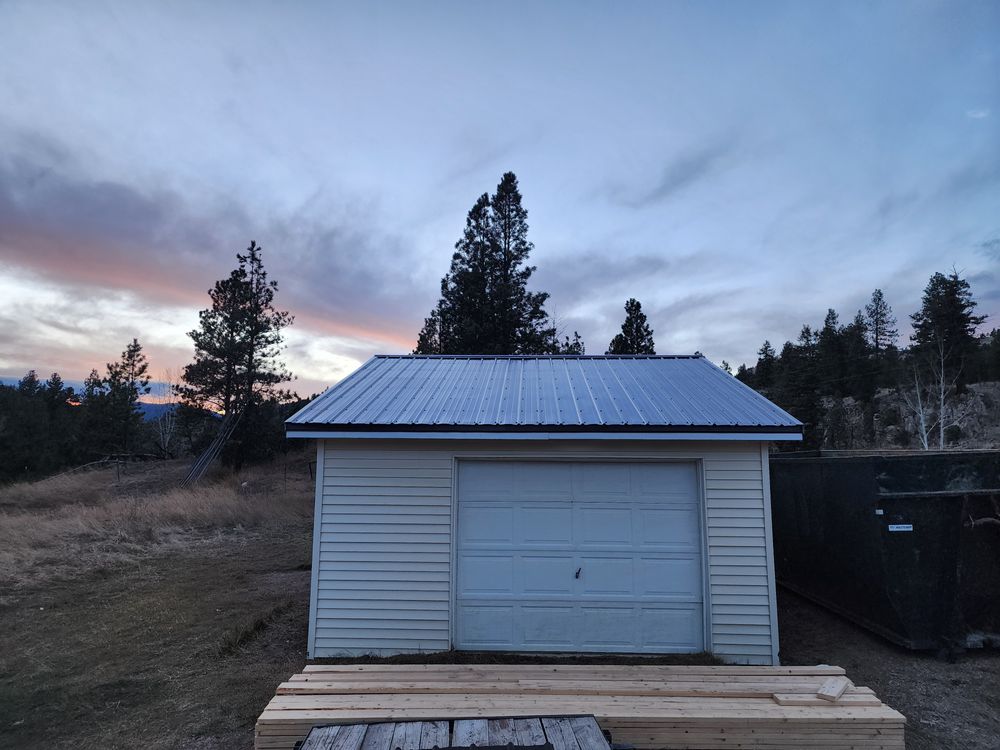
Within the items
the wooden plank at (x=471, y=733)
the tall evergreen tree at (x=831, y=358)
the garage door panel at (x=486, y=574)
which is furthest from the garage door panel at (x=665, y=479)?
the tall evergreen tree at (x=831, y=358)

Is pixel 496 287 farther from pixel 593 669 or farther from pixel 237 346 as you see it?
pixel 593 669

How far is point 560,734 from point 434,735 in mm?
684

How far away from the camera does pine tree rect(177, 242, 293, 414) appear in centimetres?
2811

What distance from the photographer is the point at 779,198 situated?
12594 mm

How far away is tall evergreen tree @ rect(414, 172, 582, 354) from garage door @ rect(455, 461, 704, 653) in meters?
19.9

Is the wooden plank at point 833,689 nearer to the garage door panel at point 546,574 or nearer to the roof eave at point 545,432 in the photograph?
the roof eave at point 545,432

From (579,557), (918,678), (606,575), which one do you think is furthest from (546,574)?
(918,678)

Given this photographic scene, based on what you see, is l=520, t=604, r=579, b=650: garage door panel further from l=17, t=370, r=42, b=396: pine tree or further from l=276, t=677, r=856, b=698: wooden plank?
l=17, t=370, r=42, b=396: pine tree

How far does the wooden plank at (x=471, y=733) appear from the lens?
9.23 ft

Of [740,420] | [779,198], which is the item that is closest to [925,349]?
[779,198]

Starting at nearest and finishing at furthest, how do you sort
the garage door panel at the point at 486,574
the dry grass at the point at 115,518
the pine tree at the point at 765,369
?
the garage door panel at the point at 486,574 < the dry grass at the point at 115,518 < the pine tree at the point at 765,369

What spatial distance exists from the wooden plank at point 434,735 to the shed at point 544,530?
128 inches

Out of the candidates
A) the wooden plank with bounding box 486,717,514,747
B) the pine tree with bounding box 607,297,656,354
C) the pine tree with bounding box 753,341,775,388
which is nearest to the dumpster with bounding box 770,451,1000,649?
the wooden plank with bounding box 486,717,514,747

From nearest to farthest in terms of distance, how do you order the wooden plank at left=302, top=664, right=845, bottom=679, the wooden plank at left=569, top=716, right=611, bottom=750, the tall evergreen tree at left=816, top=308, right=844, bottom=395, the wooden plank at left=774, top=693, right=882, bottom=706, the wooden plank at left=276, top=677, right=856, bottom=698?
1. the wooden plank at left=569, top=716, right=611, bottom=750
2. the wooden plank at left=774, top=693, right=882, bottom=706
3. the wooden plank at left=276, top=677, right=856, bottom=698
4. the wooden plank at left=302, top=664, right=845, bottom=679
5. the tall evergreen tree at left=816, top=308, right=844, bottom=395
